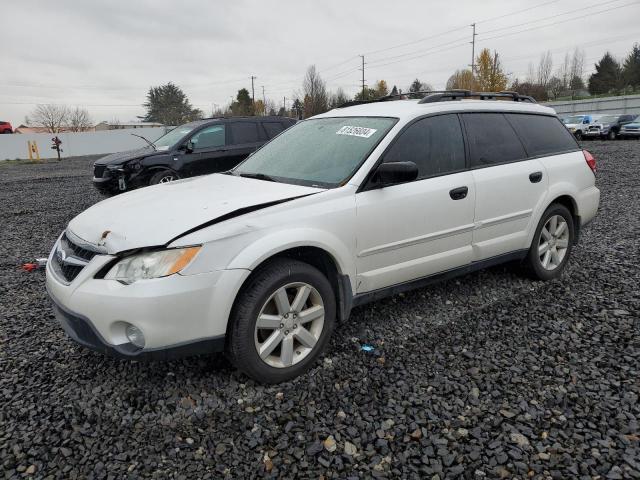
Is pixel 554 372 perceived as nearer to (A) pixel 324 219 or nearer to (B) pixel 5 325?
(A) pixel 324 219

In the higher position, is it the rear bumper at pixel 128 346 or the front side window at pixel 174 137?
the front side window at pixel 174 137

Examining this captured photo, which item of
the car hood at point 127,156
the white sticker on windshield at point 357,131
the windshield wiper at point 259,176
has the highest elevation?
the white sticker on windshield at point 357,131

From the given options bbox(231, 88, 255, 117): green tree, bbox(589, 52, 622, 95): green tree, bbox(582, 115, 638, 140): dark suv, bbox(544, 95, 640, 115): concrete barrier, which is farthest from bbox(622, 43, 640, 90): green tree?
bbox(231, 88, 255, 117): green tree

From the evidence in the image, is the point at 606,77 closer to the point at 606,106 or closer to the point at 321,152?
the point at 606,106

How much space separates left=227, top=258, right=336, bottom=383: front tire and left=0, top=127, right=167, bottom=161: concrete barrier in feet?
110

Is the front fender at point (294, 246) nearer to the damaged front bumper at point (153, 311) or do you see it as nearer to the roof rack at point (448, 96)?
the damaged front bumper at point (153, 311)

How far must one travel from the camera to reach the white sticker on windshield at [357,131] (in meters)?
3.57

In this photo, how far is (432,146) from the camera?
3.69 m

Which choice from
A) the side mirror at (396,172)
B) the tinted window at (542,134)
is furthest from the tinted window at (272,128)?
the side mirror at (396,172)

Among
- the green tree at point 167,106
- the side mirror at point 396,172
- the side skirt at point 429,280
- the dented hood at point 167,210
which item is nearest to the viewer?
the dented hood at point 167,210

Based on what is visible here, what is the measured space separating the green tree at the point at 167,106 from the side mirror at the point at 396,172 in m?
79.9

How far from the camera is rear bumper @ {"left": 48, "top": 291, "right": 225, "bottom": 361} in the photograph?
8.45ft

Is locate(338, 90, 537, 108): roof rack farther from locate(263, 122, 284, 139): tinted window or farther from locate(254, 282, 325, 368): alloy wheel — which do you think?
locate(263, 122, 284, 139): tinted window

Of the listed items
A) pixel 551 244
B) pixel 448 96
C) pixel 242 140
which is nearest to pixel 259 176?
pixel 448 96
